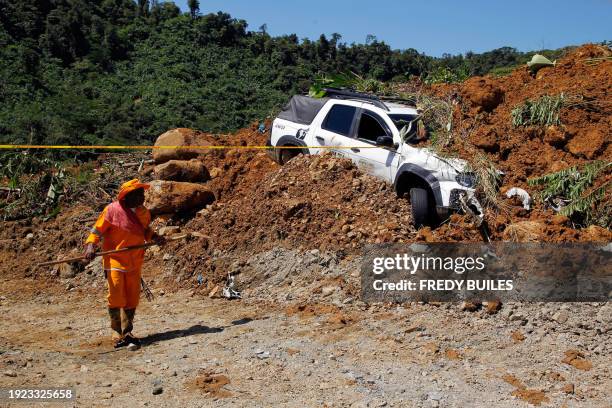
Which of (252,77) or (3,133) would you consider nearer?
(3,133)

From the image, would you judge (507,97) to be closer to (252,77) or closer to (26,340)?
(26,340)

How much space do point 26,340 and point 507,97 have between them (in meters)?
7.73

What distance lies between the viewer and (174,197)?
10.5m

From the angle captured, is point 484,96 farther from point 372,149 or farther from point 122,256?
point 122,256

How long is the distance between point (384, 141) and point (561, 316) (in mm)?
3492

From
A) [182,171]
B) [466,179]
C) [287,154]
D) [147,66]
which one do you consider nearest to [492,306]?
[466,179]

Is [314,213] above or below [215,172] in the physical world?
below

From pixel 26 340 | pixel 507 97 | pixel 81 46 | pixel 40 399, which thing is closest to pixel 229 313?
pixel 26 340

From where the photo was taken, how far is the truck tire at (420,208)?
8.39m

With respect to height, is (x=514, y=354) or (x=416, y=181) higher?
(x=416, y=181)

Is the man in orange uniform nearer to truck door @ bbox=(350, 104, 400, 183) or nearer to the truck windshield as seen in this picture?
truck door @ bbox=(350, 104, 400, 183)

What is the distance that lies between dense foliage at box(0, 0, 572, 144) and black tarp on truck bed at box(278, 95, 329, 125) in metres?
17.1

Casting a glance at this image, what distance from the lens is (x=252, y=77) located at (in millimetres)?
51062

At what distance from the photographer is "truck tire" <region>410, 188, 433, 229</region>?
8391mm
